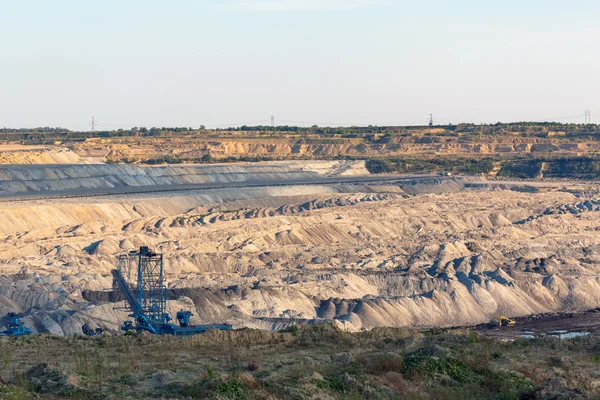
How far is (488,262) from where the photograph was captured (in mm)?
57094

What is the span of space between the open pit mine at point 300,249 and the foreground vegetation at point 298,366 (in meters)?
13.6

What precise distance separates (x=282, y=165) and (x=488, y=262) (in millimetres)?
70664

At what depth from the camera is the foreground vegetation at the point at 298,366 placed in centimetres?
1695

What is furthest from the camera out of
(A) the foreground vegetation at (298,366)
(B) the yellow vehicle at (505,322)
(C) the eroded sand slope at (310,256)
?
(B) the yellow vehicle at (505,322)

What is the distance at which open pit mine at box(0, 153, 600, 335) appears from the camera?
141 ft

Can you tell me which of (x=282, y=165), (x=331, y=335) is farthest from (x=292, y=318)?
(x=282, y=165)

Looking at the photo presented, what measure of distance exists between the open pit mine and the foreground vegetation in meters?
13.6

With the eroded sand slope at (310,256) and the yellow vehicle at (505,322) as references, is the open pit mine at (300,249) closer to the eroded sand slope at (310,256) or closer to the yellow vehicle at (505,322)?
the eroded sand slope at (310,256)

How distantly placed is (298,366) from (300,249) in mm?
42157

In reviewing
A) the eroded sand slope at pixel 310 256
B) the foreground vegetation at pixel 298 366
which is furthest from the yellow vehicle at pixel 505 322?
the foreground vegetation at pixel 298 366

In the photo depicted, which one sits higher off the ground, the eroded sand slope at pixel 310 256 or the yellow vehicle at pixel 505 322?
the eroded sand slope at pixel 310 256

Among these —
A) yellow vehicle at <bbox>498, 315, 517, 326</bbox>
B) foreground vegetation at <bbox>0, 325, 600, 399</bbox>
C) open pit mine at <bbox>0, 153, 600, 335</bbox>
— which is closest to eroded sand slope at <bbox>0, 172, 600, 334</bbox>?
open pit mine at <bbox>0, 153, 600, 335</bbox>

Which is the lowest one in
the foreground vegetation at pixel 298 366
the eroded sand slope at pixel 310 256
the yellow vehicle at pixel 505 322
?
the yellow vehicle at pixel 505 322

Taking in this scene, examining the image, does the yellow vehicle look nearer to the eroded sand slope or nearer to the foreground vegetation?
the eroded sand slope
